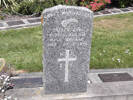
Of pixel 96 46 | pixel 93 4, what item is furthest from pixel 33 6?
pixel 96 46

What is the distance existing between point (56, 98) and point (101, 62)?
2.17 metres

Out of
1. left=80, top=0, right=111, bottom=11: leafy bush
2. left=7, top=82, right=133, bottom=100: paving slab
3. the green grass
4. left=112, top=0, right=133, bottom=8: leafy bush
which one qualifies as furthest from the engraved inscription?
left=112, top=0, right=133, bottom=8: leafy bush

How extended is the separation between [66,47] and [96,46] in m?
3.14

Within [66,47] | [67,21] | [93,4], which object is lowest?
[66,47]

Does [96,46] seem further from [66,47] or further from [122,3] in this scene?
[122,3]

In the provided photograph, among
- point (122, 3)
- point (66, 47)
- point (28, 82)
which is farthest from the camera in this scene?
point (122, 3)

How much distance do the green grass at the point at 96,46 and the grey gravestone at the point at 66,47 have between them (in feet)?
4.93

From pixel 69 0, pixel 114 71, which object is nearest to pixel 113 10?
pixel 69 0

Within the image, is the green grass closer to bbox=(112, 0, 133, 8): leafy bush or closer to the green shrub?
the green shrub

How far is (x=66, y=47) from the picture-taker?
12.1 ft

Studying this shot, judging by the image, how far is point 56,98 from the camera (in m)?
3.88

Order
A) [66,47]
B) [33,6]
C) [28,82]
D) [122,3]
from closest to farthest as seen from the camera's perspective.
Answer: [66,47]
[28,82]
[33,6]
[122,3]

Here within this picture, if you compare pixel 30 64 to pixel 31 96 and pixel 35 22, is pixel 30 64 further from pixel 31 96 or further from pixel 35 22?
pixel 35 22

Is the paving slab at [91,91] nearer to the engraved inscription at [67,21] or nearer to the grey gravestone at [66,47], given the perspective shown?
the grey gravestone at [66,47]
